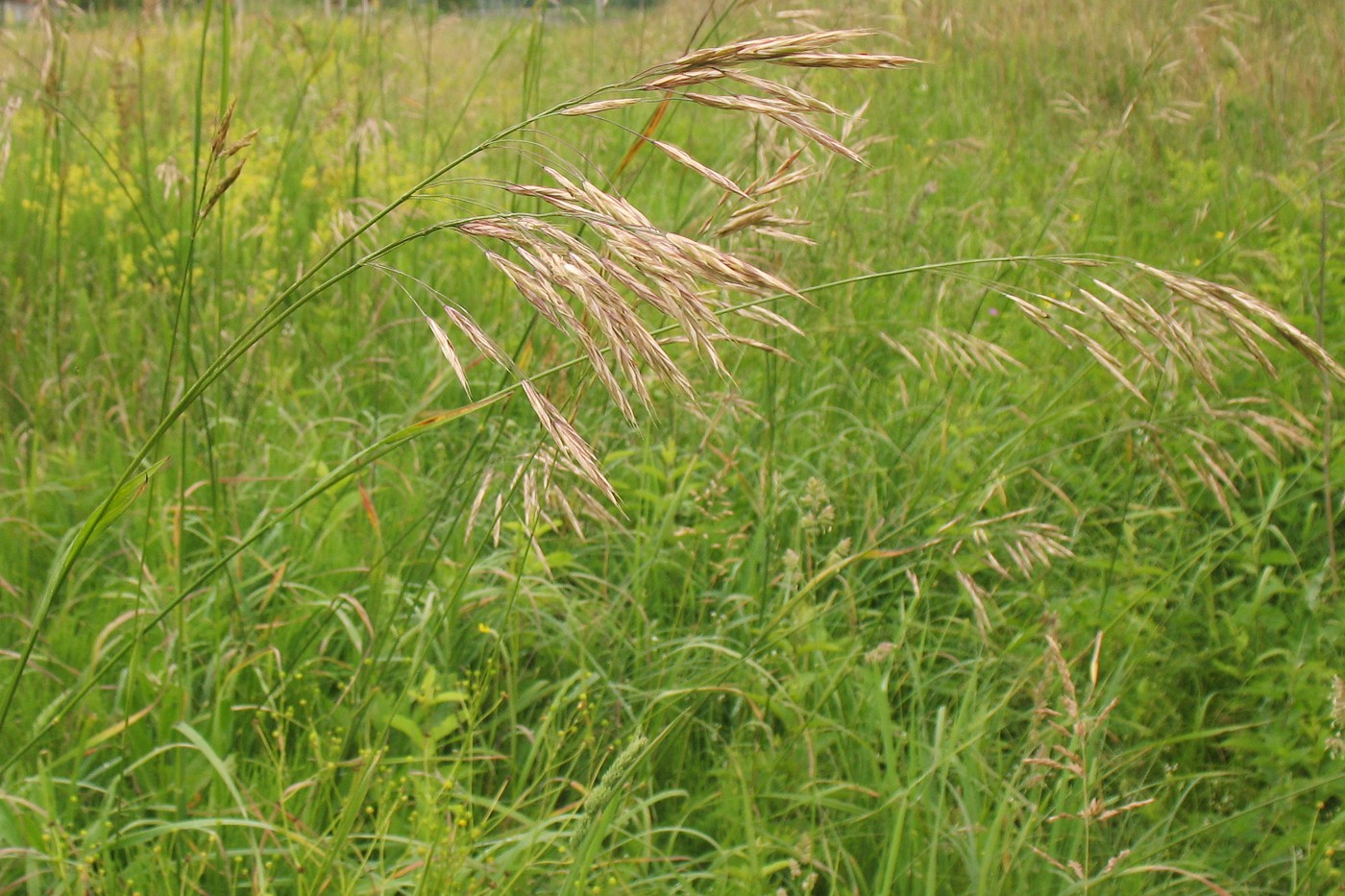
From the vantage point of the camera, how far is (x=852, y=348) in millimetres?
2834

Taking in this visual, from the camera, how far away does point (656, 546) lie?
1.96 metres

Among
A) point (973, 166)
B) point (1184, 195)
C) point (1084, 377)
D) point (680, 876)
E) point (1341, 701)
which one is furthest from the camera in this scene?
point (973, 166)

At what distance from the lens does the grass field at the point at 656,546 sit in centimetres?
121

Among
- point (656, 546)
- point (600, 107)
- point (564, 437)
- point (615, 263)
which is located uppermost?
point (600, 107)

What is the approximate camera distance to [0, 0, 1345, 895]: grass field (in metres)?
1.21

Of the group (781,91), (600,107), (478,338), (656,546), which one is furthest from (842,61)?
(656,546)

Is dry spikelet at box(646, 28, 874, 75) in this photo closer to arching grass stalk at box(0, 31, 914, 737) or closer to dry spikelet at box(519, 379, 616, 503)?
arching grass stalk at box(0, 31, 914, 737)

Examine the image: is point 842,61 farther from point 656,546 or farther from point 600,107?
point 656,546

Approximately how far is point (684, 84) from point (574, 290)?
0.23 meters

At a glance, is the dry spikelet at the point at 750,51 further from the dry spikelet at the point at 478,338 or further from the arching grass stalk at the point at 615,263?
the dry spikelet at the point at 478,338

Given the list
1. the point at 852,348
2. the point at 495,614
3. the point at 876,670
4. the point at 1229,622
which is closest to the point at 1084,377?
the point at 852,348

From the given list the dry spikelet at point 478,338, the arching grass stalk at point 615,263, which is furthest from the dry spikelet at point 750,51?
the dry spikelet at point 478,338

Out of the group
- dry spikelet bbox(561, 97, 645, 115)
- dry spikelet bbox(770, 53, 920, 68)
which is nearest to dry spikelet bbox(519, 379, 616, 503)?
dry spikelet bbox(561, 97, 645, 115)

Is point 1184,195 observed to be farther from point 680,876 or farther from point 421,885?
point 421,885
